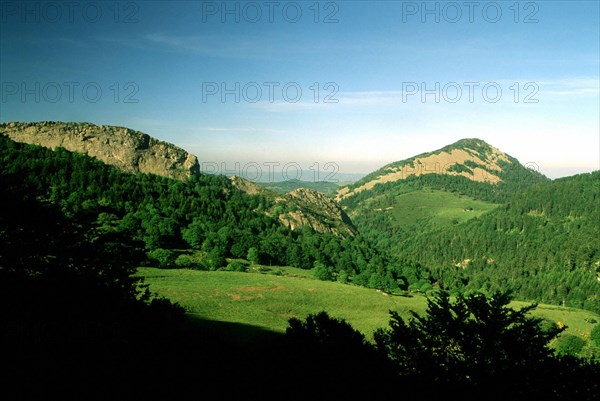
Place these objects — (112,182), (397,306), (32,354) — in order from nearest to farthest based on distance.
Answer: (32,354)
(397,306)
(112,182)

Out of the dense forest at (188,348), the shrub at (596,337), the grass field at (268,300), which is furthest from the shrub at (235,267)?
the dense forest at (188,348)

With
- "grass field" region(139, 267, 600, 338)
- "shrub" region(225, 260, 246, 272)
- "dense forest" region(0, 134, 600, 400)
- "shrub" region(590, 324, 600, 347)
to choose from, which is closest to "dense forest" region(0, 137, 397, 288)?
"shrub" region(225, 260, 246, 272)

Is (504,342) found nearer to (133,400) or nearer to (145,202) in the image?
(133,400)

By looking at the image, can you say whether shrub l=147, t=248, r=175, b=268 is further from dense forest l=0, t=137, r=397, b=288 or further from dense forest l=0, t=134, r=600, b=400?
dense forest l=0, t=134, r=600, b=400

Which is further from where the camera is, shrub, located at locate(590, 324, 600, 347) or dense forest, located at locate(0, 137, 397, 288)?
dense forest, located at locate(0, 137, 397, 288)

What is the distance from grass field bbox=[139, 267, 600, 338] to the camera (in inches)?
2571

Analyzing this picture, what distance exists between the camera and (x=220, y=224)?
6156 inches

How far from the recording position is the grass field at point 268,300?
65312mm

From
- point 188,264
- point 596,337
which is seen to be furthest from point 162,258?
point 596,337

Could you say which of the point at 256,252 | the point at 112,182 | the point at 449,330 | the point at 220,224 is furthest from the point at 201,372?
the point at 112,182

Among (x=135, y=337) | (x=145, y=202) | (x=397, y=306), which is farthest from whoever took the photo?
(x=145, y=202)

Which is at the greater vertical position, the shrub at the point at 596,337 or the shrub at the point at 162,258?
the shrub at the point at 162,258

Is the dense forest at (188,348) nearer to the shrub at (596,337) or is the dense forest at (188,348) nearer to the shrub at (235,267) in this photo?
the shrub at (596,337)

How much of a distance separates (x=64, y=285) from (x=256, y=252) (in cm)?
11331
